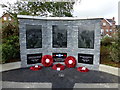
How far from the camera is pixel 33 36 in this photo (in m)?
5.23

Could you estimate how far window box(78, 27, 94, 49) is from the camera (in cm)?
496

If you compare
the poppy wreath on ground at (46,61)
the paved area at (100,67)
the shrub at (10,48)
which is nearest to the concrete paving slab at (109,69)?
the paved area at (100,67)

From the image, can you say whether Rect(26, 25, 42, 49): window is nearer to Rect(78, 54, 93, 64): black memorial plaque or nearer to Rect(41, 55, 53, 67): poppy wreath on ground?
Rect(41, 55, 53, 67): poppy wreath on ground

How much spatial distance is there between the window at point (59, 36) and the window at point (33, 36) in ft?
2.89

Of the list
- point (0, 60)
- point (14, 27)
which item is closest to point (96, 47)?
point (0, 60)

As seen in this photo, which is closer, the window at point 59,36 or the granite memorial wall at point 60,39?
the granite memorial wall at point 60,39

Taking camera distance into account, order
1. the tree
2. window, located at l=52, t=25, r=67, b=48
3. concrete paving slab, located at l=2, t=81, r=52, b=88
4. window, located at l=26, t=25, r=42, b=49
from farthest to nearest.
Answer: the tree
window, located at l=52, t=25, r=67, b=48
window, located at l=26, t=25, r=42, b=49
concrete paving slab, located at l=2, t=81, r=52, b=88

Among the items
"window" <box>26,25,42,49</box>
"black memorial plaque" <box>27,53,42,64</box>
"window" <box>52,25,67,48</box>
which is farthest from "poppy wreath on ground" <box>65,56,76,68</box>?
"window" <box>26,25,42,49</box>

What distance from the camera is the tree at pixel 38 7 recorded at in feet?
29.1

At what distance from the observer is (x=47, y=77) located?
3980mm

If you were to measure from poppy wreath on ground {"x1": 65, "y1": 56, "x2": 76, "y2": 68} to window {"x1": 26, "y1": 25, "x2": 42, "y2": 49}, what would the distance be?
6.31 feet

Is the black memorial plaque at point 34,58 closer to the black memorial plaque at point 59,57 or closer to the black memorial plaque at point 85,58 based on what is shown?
the black memorial plaque at point 59,57

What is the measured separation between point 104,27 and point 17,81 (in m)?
26.9

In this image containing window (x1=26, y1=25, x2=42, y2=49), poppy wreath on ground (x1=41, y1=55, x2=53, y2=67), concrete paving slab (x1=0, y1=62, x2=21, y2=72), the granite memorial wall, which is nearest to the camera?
concrete paving slab (x1=0, y1=62, x2=21, y2=72)
